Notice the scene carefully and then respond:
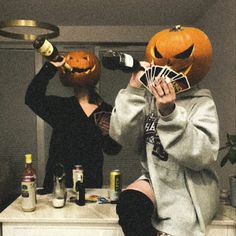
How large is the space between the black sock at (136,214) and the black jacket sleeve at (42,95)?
674 millimetres

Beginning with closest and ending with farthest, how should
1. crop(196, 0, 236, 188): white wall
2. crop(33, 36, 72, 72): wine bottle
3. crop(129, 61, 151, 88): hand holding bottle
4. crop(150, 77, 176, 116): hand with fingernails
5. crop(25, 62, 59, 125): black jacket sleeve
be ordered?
crop(150, 77, 176, 116): hand with fingernails → crop(129, 61, 151, 88): hand holding bottle → crop(33, 36, 72, 72): wine bottle → crop(25, 62, 59, 125): black jacket sleeve → crop(196, 0, 236, 188): white wall

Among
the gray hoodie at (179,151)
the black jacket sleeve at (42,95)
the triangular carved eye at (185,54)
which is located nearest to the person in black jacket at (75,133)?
the black jacket sleeve at (42,95)

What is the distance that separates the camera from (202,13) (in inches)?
104

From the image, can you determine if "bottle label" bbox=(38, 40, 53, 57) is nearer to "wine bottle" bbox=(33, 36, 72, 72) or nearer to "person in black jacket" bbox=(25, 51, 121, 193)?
"wine bottle" bbox=(33, 36, 72, 72)

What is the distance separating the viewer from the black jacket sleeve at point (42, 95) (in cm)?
139

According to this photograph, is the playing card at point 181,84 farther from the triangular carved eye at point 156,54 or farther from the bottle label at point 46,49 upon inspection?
the bottle label at point 46,49

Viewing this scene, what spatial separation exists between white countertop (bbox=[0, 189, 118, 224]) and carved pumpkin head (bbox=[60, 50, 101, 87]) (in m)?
0.56

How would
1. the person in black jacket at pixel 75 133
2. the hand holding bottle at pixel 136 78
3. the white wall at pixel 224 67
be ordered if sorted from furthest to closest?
the white wall at pixel 224 67 < the person in black jacket at pixel 75 133 < the hand holding bottle at pixel 136 78

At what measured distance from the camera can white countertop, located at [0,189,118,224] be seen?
1.08 metres

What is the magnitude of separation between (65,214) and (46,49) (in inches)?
23.7

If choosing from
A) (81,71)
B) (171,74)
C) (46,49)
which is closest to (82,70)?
(81,71)

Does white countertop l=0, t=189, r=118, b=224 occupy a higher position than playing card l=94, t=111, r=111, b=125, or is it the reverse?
playing card l=94, t=111, r=111, b=125

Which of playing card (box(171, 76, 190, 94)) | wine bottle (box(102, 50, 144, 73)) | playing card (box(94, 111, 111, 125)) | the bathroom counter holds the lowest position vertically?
the bathroom counter

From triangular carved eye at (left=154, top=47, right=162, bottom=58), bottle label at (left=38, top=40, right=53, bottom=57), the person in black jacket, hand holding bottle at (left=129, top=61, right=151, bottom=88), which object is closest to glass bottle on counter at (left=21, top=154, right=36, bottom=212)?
the person in black jacket
